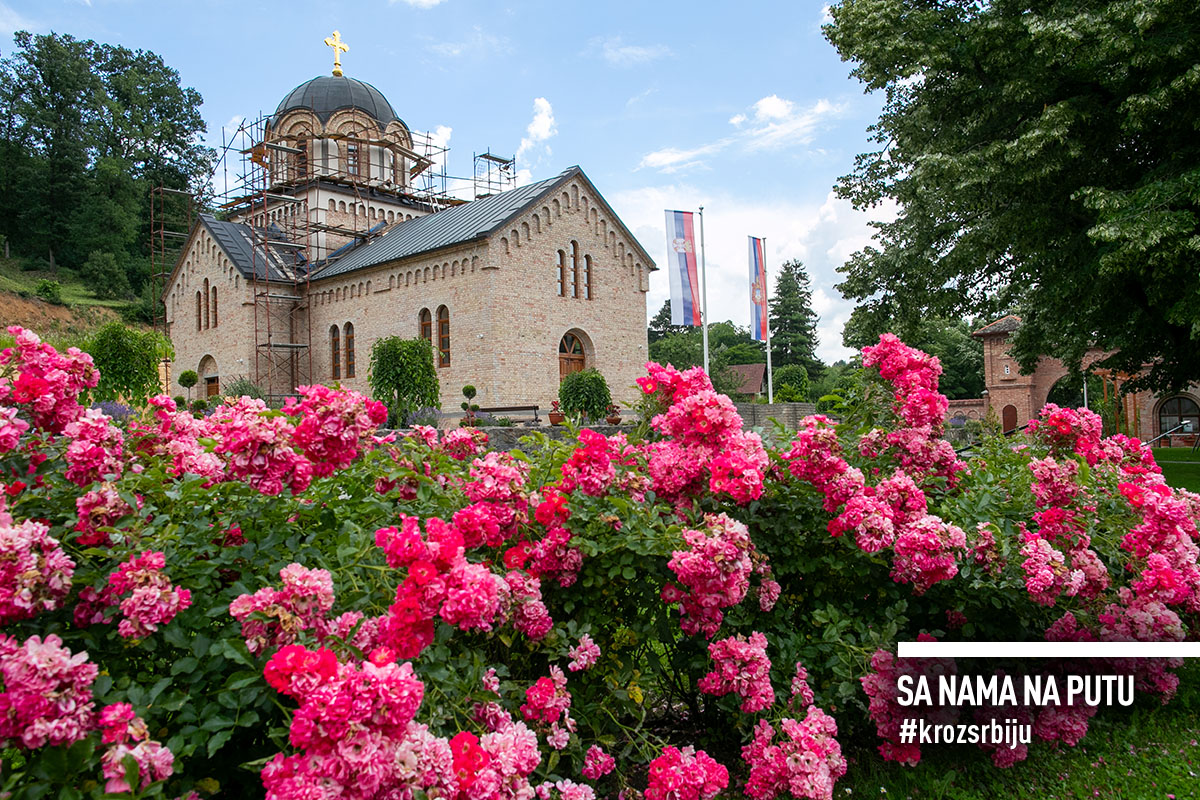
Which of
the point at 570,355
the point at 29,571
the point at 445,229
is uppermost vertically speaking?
the point at 445,229

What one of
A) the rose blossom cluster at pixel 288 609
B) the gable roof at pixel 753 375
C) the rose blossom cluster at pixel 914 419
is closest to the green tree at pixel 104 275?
the gable roof at pixel 753 375

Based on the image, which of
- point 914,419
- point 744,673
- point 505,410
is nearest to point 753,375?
point 505,410

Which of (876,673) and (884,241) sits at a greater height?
(884,241)

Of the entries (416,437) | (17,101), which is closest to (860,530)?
(416,437)

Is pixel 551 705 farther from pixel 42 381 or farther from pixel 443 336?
pixel 443 336

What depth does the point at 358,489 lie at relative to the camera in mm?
2965

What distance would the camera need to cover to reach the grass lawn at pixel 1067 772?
11.0 feet

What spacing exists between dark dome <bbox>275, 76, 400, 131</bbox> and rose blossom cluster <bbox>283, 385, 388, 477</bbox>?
125ft

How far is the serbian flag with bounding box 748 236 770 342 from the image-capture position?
26.3 m

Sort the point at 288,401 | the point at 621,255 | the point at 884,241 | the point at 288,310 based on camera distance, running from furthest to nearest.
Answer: the point at 288,310 < the point at 621,255 < the point at 884,241 < the point at 288,401

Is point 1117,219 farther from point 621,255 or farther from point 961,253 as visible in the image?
point 621,255

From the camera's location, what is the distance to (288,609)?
6.43ft

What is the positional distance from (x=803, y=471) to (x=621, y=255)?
26.1 m

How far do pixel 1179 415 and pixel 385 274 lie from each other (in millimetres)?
39440
